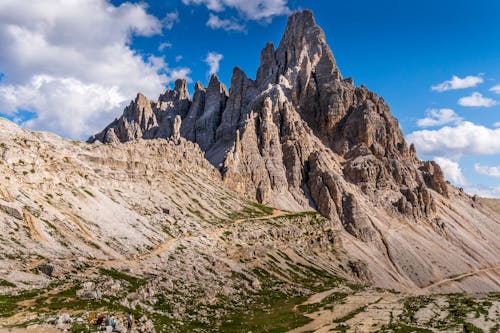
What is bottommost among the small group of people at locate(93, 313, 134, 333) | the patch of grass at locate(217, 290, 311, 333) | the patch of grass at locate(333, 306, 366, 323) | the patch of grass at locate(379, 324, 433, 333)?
the patch of grass at locate(379, 324, 433, 333)

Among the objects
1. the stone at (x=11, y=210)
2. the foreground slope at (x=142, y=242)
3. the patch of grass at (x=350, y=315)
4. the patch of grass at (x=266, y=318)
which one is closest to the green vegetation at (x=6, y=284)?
the foreground slope at (x=142, y=242)

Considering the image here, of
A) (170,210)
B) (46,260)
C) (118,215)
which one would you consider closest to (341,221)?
(170,210)

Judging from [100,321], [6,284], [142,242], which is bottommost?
[100,321]

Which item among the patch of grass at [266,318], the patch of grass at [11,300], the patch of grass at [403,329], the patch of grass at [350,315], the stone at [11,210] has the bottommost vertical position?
the patch of grass at [403,329]

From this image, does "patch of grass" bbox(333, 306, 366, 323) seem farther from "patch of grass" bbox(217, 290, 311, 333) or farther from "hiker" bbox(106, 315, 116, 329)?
"hiker" bbox(106, 315, 116, 329)

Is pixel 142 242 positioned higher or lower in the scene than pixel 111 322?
higher

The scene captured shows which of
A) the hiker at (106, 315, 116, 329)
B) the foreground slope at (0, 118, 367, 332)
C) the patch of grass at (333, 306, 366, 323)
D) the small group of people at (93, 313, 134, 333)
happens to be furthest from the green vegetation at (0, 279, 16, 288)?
the patch of grass at (333, 306, 366, 323)

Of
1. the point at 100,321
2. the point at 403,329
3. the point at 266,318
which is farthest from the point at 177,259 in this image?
the point at 403,329

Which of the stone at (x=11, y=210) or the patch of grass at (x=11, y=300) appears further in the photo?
the stone at (x=11, y=210)

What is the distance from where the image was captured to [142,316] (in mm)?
47188

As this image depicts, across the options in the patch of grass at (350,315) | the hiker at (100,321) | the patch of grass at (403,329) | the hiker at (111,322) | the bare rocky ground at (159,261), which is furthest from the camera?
the patch of grass at (350,315)

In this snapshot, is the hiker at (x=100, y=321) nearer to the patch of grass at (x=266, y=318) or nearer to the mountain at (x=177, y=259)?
the mountain at (x=177, y=259)

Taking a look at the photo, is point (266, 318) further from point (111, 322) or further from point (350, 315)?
point (111, 322)

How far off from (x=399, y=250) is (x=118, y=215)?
138 meters
